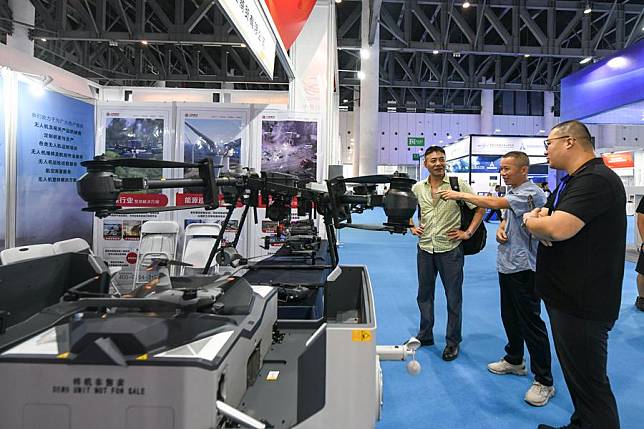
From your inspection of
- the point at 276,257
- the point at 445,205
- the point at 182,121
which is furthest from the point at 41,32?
the point at 445,205

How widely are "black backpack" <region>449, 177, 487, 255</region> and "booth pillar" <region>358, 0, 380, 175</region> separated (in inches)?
366

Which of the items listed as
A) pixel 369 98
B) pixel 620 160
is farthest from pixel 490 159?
pixel 369 98

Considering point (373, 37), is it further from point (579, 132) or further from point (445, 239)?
point (579, 132)

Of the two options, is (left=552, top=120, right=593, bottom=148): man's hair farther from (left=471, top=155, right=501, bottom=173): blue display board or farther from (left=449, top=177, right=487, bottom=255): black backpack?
(left=471, top=155, right=501, bottom=173): blue display board

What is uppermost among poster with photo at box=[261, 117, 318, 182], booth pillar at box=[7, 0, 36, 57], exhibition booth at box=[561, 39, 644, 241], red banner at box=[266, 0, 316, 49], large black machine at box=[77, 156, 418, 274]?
booth pillar at box=[7, 0, 36, 57]

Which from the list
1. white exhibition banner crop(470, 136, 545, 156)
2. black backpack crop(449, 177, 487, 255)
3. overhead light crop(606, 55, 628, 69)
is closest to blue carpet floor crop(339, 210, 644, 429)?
black backpack crop(449, 177, 487, 255)

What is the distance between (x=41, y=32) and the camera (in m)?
9.59

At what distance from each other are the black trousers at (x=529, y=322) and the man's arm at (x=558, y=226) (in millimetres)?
837

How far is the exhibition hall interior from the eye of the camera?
0.84 m

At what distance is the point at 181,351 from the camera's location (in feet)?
2.69

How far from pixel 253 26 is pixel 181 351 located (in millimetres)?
2371

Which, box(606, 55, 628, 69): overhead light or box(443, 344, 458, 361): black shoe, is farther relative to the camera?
box(606, 55, 628, 69): overhead light

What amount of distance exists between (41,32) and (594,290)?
12.2 metres

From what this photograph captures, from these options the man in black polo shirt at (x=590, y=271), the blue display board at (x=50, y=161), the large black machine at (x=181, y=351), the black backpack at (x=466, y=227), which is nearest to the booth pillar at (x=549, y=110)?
the black backpack at (x=466, y=227)
